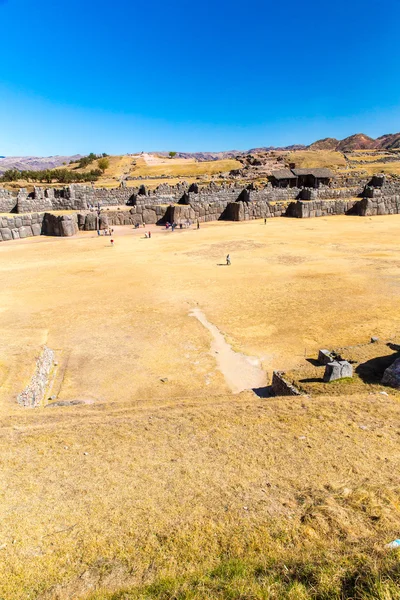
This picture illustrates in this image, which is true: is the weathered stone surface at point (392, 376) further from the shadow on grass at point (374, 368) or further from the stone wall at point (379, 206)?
the stone wall at point (379, 206)

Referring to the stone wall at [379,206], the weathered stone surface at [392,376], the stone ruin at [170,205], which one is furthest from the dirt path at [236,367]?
the stone wall at [379,206]

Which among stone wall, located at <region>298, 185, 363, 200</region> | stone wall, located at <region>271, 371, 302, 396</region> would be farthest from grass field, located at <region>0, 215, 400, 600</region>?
stone wall, located at <region>298, 185, 363, 200</region>

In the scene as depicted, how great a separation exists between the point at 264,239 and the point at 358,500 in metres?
26.4

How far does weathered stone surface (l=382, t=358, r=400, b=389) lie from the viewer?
8680mm

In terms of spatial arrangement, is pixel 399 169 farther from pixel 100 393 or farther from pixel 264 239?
pixel 100 393

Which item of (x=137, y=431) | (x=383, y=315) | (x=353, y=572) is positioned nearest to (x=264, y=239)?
(x=383, y=315)

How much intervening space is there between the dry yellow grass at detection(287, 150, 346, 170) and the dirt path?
66509 millimetres

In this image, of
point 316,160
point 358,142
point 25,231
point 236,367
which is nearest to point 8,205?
point 25,231

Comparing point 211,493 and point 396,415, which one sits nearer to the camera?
point 211,493

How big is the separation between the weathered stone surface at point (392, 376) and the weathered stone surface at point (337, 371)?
789mm

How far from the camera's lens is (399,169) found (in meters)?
67.5

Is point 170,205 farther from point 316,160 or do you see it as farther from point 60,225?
point 316,160

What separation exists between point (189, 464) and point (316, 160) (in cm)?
8007

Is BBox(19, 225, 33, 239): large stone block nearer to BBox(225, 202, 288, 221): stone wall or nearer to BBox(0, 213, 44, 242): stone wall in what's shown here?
BBox(0, 213, 44, 242): stone wall
